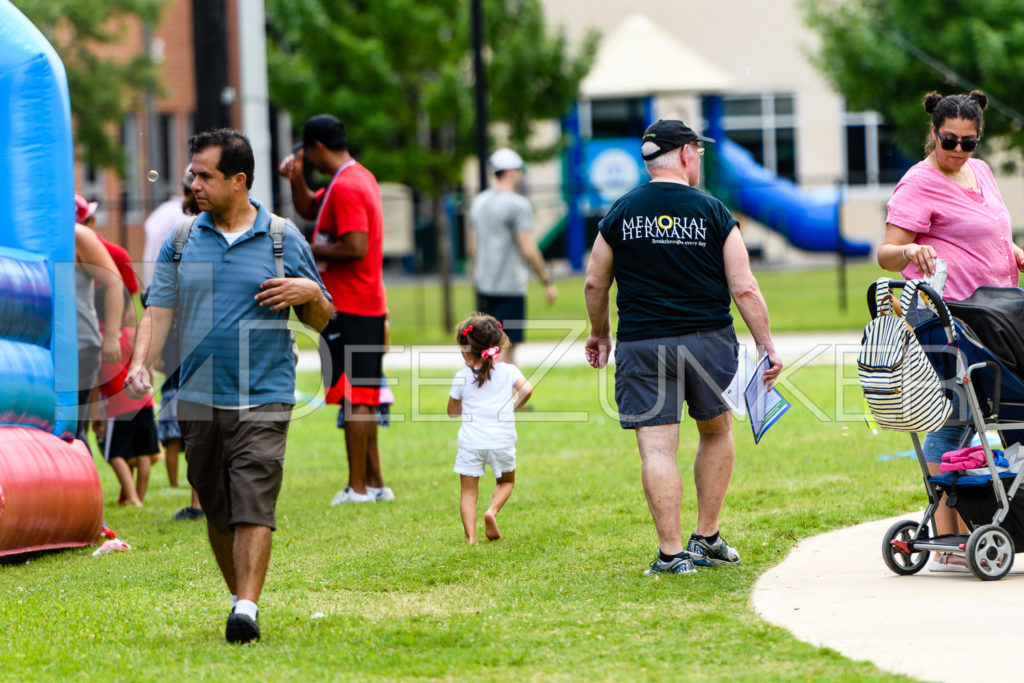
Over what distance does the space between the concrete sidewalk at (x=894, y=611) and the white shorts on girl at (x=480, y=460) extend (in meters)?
1.55

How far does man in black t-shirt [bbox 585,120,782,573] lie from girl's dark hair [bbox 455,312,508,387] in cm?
95

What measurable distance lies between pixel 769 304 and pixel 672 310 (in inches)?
743

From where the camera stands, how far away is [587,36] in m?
23.3

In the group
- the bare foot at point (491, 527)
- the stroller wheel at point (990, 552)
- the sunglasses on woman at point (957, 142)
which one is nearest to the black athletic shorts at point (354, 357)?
the bare foot at point (491, 527)

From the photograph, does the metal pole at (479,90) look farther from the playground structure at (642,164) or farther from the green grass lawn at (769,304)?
the playground structure at (642,164)

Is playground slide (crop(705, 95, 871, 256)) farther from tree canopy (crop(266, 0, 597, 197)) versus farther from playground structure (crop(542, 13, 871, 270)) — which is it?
tree canopy (crop(266, 0, 597, 197))

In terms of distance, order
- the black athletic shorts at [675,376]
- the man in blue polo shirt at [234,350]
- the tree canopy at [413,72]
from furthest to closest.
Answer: the tree canopy at [413,72], the black athletic shorts at [675,376], the man in blue polo shirt at [234,350]

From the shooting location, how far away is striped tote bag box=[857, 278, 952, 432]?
5.91 m

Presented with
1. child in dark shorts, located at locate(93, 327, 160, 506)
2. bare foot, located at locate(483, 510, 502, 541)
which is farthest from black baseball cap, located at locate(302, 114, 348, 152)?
bare foot, located at locate(483, 510, 502, 541)

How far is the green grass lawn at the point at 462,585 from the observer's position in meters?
5.10

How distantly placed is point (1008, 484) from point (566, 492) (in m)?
3.13

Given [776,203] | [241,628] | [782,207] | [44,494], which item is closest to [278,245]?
[241,628]

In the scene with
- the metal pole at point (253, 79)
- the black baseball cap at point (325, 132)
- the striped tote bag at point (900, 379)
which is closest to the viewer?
the striped tote bag at point (900, 379)

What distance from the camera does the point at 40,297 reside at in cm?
791
